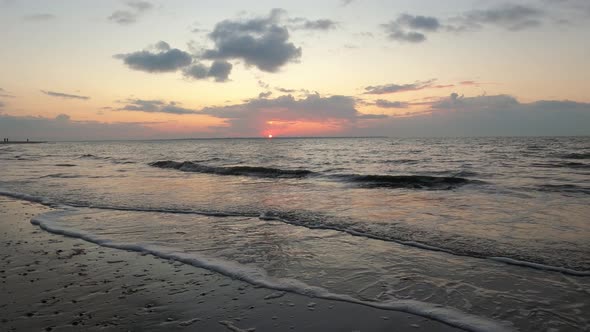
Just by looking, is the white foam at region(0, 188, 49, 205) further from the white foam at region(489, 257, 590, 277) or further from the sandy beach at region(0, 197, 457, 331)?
the white foam at region(489, 257, 590, 277)

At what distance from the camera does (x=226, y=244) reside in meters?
7.22

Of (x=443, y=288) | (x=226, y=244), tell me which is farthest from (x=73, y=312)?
(x=443, y=288)

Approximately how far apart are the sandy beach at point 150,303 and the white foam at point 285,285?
0.14m

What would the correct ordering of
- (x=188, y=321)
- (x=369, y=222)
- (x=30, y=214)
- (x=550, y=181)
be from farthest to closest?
(x=550, y=181), (x=30, y=214), (x=369, y=222), (x=188, y=321)

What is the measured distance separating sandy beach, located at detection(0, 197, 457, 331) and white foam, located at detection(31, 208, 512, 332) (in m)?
0.14

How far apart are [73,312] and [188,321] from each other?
125 cm

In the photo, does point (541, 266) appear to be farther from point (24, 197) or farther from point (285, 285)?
point (24, 197)

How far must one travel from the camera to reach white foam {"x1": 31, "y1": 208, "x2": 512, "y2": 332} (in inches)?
162

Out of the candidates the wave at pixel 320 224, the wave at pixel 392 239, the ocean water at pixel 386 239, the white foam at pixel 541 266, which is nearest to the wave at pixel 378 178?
the ocean water at pixel 386 239

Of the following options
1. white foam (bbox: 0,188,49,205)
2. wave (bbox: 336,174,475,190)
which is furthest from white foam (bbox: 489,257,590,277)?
white foam (bbox: 0,188,49,205)

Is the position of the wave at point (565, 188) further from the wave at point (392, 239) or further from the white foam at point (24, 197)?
the white foam at point (24, 197)

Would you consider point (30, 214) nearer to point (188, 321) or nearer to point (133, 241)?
point (133, 241)

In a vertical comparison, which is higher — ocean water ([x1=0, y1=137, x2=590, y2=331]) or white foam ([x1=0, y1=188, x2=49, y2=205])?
white foam ([x1=0, y1=188, x2=49, y2=205])

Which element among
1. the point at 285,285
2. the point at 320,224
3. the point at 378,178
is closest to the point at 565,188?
the point at 378,178
